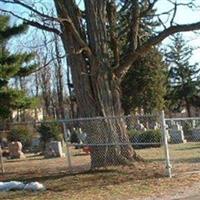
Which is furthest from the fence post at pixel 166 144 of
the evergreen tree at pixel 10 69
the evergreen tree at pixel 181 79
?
the evergreen tree at pixel 181 79

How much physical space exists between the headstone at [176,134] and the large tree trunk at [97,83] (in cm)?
1702

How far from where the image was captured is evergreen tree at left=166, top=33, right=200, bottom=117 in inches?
2778

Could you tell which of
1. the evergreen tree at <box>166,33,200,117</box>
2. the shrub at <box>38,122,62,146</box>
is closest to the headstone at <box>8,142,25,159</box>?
the shrub at <box>38,122,62,146</box>

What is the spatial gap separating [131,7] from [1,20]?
7.16 metres

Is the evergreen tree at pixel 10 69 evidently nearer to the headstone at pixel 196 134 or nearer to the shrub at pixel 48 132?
the headstone at pixel 196 134

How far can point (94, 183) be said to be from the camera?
46.9 ft

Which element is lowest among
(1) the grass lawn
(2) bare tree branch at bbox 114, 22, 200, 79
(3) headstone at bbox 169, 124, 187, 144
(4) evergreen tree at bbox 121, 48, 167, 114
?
(1) the grass lawn

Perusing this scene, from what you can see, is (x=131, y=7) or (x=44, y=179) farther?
(x=131, y=7)

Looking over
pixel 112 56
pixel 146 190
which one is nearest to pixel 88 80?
pixel 112 56

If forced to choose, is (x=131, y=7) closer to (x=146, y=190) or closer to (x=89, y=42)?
(x=89, y=42)

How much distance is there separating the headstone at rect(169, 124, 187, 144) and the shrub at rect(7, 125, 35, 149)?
1097cm

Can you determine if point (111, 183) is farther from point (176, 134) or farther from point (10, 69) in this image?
point (176, 134)

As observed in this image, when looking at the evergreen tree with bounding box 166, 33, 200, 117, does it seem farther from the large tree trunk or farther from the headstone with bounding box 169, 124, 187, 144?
the large tree trunk

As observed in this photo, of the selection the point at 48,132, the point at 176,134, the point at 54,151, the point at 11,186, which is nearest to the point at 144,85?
the point at 48,132
